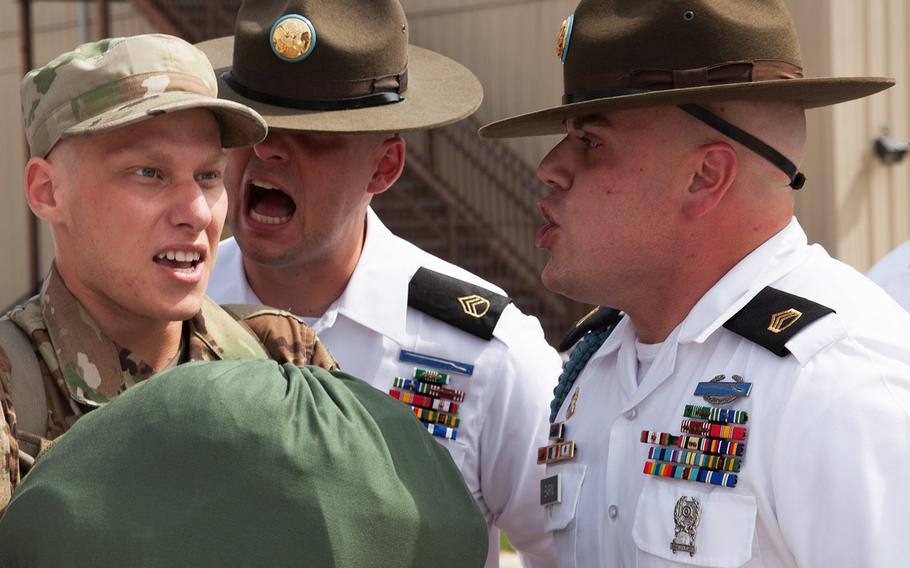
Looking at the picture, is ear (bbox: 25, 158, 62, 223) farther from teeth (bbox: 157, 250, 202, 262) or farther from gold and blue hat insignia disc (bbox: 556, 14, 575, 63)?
gold and blue hat insignia disc (bbox: 556, 14, 575, 63)

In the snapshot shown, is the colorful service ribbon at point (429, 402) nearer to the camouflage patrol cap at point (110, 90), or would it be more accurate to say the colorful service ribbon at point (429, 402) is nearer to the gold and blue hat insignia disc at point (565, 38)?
the gold and blue hat insignia disc at point (565, 38)

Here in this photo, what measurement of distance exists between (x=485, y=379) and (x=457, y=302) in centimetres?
22

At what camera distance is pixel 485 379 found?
3.15 meters

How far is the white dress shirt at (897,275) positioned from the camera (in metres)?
3.85

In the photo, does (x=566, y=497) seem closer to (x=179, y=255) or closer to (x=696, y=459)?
(x=696, y=459)

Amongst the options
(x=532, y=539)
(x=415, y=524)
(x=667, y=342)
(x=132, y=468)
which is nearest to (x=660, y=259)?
(x=667, y=342)

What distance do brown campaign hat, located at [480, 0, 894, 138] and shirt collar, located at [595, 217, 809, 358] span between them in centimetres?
29

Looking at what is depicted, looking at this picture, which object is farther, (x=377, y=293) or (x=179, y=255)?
(x=377, y=293)

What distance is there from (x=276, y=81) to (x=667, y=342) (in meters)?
1.24

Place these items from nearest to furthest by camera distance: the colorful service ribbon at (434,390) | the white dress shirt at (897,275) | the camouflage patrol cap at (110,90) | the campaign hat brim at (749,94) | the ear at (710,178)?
the camouflage patrol cap at (110,90) < the campaign hat brim at (749,94) < the ear at (710,178) < the colorful service ribbon at (434,390) < the white dress shirt at (897,275)

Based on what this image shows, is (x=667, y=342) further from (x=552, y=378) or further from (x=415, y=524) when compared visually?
(x=415, y=524)

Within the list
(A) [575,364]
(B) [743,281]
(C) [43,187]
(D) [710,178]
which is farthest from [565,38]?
(C) [43,187]

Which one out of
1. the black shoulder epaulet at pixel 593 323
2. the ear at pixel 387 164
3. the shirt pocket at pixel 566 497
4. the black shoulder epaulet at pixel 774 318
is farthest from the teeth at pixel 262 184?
the black shoulder epaulet at pixel 774 318

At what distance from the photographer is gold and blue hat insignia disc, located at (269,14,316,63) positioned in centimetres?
308
